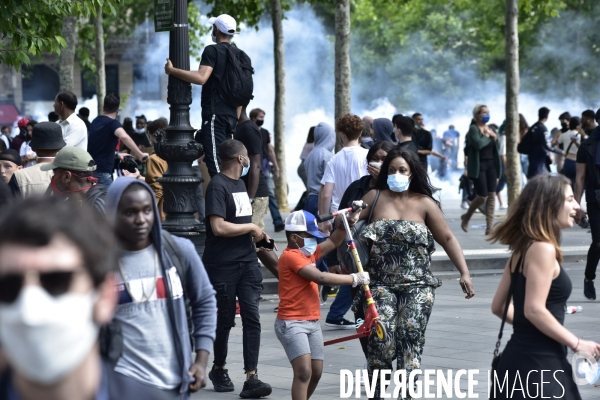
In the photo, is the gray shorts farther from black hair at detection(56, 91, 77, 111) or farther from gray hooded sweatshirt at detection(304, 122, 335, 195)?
gray hooded sweatshirt at detection(304, 122, 335, 195)

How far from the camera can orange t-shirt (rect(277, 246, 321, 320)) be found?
621 centimetres

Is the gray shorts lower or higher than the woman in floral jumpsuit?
lower

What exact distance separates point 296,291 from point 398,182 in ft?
2.97

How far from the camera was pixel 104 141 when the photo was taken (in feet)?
34.4

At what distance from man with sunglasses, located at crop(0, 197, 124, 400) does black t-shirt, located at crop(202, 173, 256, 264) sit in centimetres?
518

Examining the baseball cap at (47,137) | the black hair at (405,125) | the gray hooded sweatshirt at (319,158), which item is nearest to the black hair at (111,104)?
the gray hooded sweatshirt at (319,158)

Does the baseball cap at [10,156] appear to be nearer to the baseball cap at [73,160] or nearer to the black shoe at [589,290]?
the baseball cap at [73,160]

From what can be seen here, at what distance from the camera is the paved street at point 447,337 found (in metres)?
7.25

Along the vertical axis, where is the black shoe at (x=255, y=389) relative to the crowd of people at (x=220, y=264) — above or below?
below

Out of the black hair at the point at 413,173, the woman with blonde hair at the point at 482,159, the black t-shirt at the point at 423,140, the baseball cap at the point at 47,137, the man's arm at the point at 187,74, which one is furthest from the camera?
the black t-shirt at the point at 423,140

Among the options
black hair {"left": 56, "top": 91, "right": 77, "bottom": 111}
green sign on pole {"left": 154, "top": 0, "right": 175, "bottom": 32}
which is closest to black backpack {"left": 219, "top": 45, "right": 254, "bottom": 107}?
green sign on pole {"left": 154, "top": 0, "right": 175, "bottom": 32}

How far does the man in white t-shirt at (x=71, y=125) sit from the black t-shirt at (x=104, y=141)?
36cm

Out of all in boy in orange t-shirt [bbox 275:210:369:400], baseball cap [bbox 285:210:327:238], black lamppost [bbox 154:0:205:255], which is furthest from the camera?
black lamppost [bbox 154:0:205:255]

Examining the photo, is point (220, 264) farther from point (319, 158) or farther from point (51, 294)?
point (51, 294)
